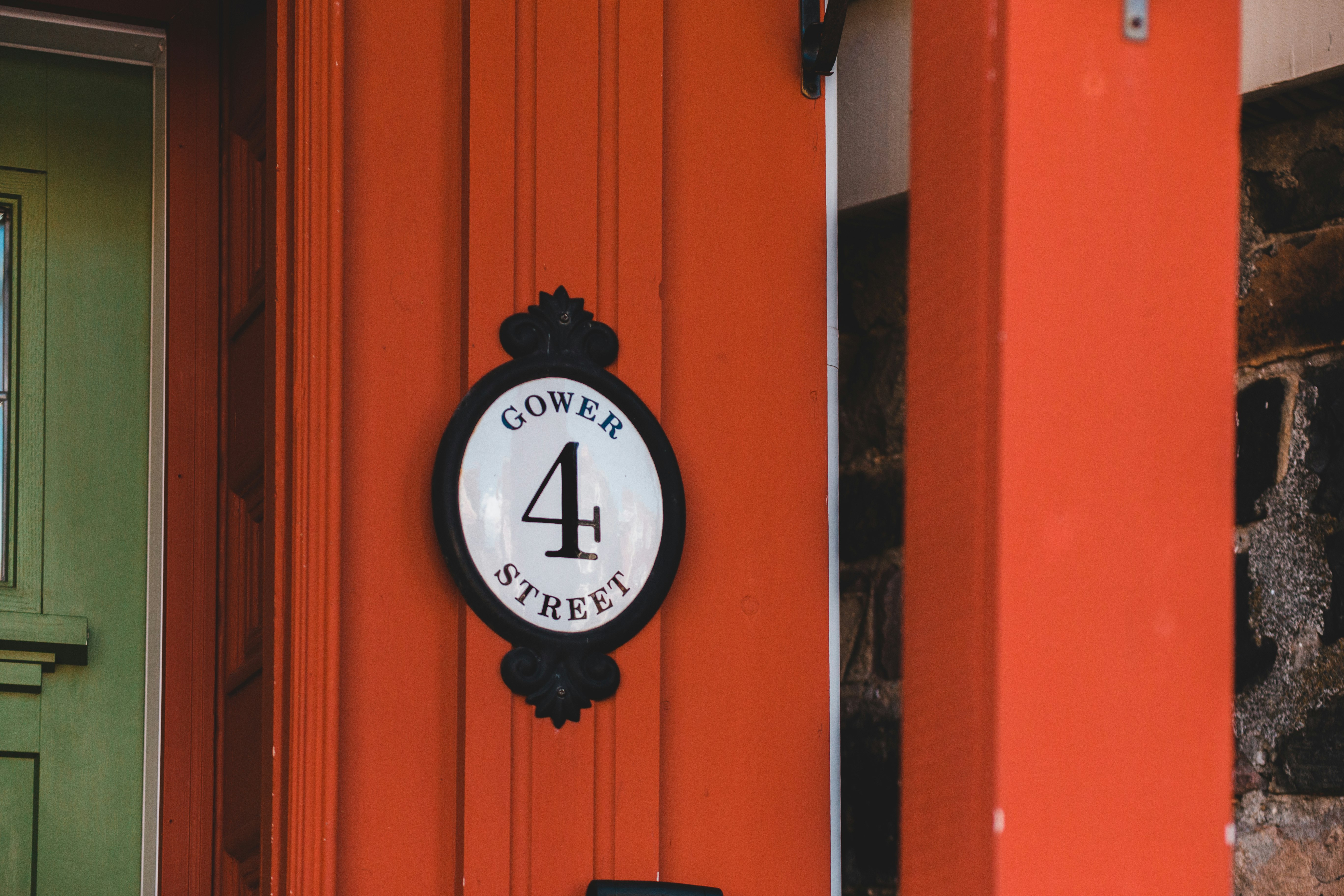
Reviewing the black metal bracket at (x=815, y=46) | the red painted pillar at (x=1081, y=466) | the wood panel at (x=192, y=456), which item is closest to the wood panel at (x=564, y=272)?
the black metal bracket at (x=815, y=46)

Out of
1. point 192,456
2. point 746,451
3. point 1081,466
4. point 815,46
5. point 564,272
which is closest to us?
point 1081,466

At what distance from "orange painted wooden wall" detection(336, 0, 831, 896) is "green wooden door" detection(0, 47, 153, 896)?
644 mm

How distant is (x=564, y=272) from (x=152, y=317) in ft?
2.66

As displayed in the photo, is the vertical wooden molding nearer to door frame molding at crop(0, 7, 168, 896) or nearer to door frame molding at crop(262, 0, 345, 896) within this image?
door frame molding at crop(262, 0, 345, 896)

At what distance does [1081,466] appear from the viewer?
1271 mm

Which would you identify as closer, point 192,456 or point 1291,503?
point 1291,503

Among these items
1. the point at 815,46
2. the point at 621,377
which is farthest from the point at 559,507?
the point at 815,46

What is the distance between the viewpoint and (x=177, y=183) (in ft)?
8.38

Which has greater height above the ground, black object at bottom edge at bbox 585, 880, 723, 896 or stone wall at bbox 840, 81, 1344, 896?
stone wall at bbox 840, 81, 1344, 896

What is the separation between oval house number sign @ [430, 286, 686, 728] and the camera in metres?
2.04

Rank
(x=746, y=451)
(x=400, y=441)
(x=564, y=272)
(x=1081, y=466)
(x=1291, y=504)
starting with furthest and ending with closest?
(x=746, y=451), (x=564, y=272), (x=400, y=441), (x=1291, y=504), (x=1081, y=466)

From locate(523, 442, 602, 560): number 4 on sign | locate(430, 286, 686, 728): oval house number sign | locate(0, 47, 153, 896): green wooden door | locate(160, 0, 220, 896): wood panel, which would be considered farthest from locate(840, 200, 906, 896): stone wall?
locate(0, 47, 153, 896): green wooden door

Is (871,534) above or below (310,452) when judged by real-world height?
below

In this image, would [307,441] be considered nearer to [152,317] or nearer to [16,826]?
[152,317]
